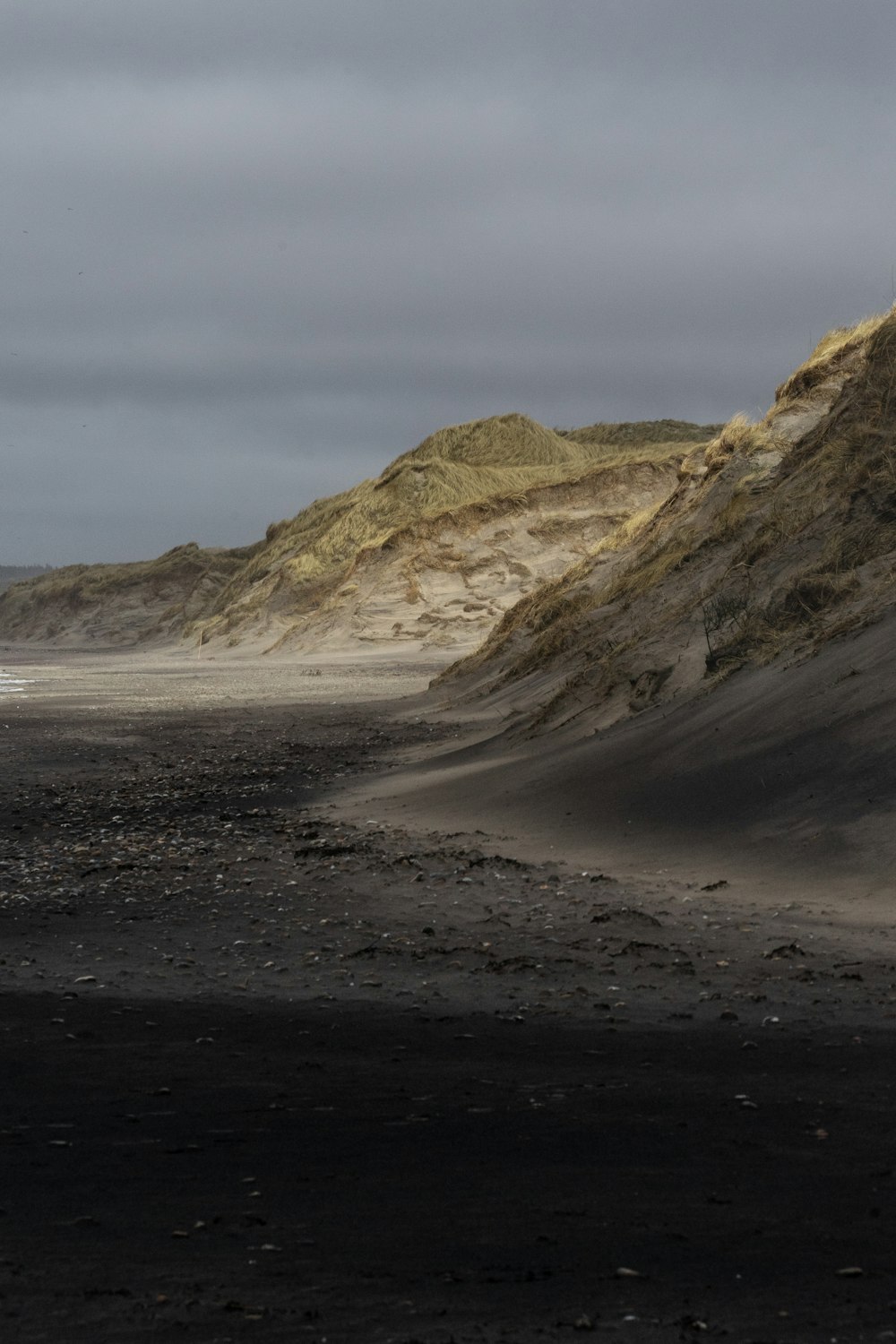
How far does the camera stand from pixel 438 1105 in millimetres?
4816

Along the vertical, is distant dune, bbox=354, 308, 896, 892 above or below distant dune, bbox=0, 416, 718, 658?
below

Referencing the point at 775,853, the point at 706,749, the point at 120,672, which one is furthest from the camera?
the point at 120,672

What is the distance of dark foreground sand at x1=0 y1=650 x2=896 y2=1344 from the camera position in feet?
11.3

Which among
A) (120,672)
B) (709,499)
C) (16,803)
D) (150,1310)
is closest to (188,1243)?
(150,1310)

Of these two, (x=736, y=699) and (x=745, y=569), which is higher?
(x=745, y=569)

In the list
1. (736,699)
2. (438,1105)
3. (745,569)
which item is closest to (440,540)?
(745,569)

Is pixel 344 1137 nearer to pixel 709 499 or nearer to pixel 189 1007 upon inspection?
pixel 189 1007

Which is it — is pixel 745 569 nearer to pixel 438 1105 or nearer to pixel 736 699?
pixel 736 699

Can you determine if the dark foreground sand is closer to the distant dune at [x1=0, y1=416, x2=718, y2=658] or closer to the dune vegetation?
the dune vegetation

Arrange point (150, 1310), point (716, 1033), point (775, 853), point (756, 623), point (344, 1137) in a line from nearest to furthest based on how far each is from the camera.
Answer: point (150, 1310)
point (344, 1137)
point (716, 1033)
point (775, 853)
point (756, 623)

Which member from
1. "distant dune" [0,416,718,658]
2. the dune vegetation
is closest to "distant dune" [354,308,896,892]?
the dune vegetation

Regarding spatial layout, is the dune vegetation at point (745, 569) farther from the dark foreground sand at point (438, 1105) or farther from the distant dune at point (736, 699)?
the dark foreground sand at point (438, 1105)

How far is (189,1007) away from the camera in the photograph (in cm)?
614

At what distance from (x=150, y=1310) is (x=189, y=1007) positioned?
2824mm
